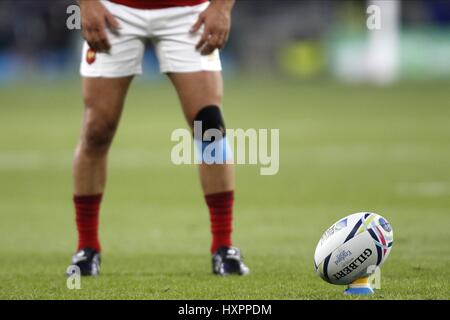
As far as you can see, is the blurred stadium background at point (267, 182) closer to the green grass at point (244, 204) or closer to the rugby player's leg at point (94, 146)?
the green grass at point (244, 204)

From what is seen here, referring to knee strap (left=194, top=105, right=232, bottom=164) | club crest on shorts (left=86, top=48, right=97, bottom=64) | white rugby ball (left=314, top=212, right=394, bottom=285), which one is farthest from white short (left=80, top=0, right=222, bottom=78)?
white rugby ball (left=314, top=212, right=394, bottom=285)

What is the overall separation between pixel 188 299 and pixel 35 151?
9.33 metres

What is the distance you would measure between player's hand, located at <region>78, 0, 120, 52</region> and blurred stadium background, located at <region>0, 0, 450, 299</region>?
1260 millimetres

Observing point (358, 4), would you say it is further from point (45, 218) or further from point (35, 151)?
point (45, 218)

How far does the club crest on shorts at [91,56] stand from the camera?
598cm

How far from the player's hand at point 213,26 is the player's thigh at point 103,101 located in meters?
0.47

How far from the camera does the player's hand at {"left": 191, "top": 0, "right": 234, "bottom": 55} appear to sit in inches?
232

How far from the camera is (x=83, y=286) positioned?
550 centimetres

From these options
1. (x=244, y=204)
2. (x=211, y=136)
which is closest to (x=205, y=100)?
(x=211, y=136)

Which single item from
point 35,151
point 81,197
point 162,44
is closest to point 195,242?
point 81,197

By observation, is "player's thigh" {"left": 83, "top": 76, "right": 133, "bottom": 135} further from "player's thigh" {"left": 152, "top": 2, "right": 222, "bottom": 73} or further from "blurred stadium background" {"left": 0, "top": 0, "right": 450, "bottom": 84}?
Result: "blurred stadium background" {"left": 0, "top": 0, "right": 450, "bottom": 84}

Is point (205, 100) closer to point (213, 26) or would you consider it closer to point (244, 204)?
point (213, 26)

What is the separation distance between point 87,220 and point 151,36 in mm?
1099

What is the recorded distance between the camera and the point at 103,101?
5961mm
